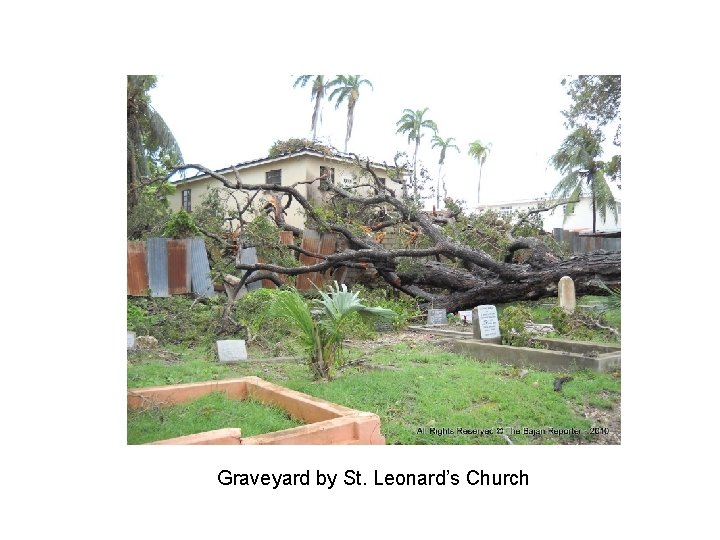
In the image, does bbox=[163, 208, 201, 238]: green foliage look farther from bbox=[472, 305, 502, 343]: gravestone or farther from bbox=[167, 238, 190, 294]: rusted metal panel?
bbox=[472, 305, 502, 343]: gravestone

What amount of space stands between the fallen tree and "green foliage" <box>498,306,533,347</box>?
1.37 metres

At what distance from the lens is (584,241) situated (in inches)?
Answer: 313

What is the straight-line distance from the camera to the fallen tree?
8109 millimetres

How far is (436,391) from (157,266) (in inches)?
124

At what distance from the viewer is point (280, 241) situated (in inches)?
312

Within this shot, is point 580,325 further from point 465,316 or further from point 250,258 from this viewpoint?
point 250,258

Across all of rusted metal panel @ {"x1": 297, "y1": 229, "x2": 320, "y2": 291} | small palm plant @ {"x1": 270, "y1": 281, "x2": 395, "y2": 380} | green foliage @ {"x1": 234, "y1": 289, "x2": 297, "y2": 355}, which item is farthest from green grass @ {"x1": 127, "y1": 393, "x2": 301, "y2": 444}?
rusted metal panel @ {"x1": 297, "y1": 229, "x2": 320, "y2": 291}

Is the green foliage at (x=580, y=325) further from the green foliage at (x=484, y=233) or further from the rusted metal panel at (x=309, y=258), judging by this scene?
the rusted metal panel at (x=309, y=258)

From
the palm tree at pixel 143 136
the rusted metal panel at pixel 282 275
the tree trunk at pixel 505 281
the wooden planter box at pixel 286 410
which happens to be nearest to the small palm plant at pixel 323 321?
the wooden planter box at pixel 286 410

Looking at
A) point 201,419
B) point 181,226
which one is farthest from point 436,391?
point 181,226

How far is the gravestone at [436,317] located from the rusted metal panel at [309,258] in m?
1.70

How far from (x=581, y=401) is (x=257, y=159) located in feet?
14.7

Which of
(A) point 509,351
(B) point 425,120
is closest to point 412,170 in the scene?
(B) point 425,120

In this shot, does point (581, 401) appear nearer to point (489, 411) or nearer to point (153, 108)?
point (489, 411)
